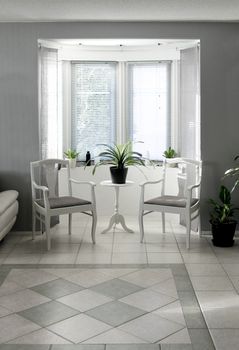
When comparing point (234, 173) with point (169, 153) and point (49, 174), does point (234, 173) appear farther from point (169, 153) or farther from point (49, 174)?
point (49, 174)

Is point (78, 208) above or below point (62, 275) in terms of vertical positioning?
above

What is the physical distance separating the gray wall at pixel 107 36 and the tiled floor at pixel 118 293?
87cm

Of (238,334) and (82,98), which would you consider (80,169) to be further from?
(238,334)

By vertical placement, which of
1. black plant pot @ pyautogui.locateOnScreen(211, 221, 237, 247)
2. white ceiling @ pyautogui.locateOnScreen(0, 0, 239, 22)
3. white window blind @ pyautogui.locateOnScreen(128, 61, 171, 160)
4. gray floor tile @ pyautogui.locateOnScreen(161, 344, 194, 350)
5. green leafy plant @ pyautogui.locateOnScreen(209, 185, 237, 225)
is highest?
white ceiling @ pyautogui.locateOnScreen(0, 0, 239, 22)

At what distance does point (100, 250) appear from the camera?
5316 millimetres

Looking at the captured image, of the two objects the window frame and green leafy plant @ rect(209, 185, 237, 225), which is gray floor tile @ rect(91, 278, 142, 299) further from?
the window frame

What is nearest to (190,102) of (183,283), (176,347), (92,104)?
(92,104)

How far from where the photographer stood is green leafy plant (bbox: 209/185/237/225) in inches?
218

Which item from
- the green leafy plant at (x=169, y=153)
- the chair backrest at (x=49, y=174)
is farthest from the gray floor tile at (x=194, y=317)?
the green leafy plant at (x=169, y=153)

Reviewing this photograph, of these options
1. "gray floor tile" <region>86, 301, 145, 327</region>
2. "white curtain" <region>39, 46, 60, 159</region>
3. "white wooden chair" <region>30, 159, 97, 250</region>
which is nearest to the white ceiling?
"white curtain" <region>39, 46, 60, 159</region>

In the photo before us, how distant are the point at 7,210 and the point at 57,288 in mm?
1449

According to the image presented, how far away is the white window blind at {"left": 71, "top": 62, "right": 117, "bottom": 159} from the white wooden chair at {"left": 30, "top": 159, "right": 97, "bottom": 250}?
1.13 m

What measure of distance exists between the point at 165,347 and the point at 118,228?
335 cm

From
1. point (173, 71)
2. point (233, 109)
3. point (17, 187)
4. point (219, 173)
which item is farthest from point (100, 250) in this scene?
point (173, 71)
